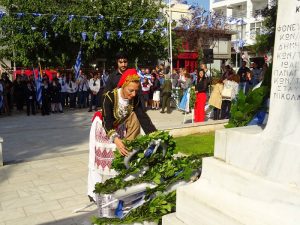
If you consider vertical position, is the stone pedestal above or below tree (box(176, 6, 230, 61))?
below

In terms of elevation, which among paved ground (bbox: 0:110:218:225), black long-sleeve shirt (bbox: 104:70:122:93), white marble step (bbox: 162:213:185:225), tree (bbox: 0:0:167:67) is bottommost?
paved ground (bbox: 0:110:218:225)

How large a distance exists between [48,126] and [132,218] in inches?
373

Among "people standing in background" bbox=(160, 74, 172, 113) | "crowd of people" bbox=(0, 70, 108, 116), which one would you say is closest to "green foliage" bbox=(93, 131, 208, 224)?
"crowd of people" bbox=(0, 70, 108, 116)

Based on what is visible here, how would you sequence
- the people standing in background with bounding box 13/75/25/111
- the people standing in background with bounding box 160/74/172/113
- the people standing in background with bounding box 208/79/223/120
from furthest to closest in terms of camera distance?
the people standing in background with bounding box 13/75/25/111 → the people standing in background with bounding box 160/74/172/113 → the people standing in background with bounding box 208/79/223/120

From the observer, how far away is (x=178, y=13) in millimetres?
40250

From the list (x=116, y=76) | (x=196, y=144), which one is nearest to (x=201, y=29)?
(x=196, y=144)

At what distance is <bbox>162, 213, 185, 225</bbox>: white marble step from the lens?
2.86m

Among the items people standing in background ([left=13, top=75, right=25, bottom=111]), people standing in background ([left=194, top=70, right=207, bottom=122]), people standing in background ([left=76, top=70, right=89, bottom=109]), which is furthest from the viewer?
people standing in background ([left=76, top=70, right=89, bottom=109])

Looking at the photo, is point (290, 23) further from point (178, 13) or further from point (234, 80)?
point (178, 13)

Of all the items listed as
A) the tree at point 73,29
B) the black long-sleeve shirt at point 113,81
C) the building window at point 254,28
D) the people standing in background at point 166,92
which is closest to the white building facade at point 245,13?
the building window at point 254,28

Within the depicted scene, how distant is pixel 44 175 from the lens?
6246mm

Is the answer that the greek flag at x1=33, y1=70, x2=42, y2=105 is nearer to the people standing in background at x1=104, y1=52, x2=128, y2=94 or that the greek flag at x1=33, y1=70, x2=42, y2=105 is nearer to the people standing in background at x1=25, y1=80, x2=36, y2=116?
the people standing in background at x1=25, y1=80, x2=36, y2=116

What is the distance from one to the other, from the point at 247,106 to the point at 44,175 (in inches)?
163

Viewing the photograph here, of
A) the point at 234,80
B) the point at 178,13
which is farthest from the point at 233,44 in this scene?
the point at 234,80
